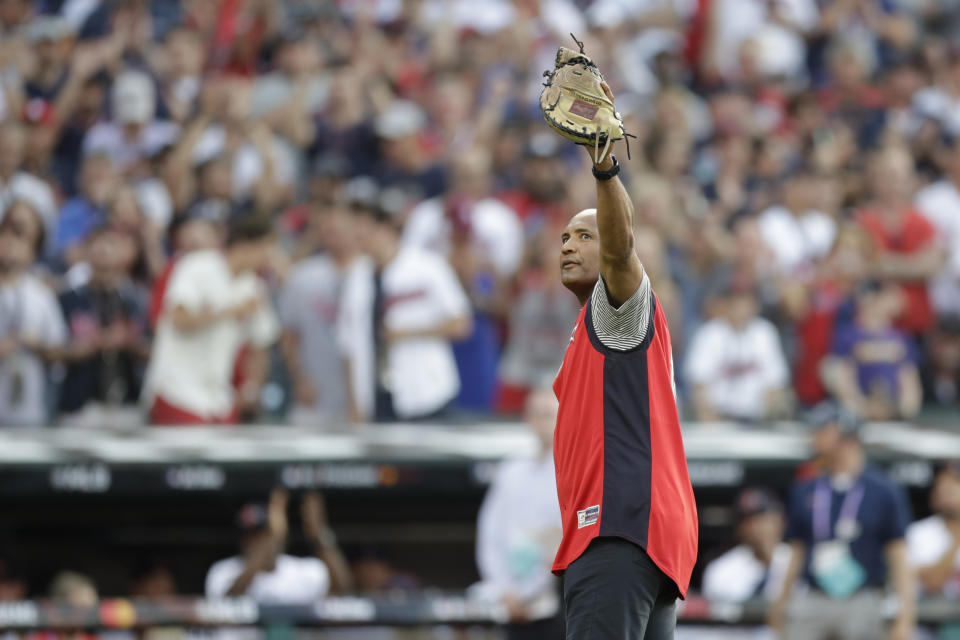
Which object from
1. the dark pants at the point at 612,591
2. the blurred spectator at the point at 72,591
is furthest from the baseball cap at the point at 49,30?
the dark pants at the point at 612,591

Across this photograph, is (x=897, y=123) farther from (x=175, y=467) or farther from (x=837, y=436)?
(x=175, y=467)

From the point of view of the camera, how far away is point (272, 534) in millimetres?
8234

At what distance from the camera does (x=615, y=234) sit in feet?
12.1

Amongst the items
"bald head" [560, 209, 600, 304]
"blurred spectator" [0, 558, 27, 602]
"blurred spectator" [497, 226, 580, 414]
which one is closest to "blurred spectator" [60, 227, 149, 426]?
"blurred spectator" [0, 558, 27, 602]

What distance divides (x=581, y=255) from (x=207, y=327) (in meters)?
4.95

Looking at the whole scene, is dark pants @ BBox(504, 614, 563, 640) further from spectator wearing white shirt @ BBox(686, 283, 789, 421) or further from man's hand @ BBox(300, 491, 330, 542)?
spectator wearing white shirt @ BBox(686, 283, 789, 421)

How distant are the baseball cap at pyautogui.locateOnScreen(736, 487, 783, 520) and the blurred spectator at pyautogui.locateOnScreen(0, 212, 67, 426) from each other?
13.3ft

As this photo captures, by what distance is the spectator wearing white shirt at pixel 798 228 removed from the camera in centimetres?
1005

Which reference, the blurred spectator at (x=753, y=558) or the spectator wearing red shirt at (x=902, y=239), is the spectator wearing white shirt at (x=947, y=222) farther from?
the blurred spectator at (x=753, y=558)

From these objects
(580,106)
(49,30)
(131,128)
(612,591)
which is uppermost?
(49,30)

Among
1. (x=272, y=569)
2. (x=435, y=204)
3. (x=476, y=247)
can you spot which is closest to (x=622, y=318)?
(x=272, y=569)

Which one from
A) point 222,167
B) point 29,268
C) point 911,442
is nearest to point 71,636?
point 29,268

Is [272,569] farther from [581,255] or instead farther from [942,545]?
[581,255]

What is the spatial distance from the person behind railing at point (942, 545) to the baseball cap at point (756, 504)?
2.44ft
